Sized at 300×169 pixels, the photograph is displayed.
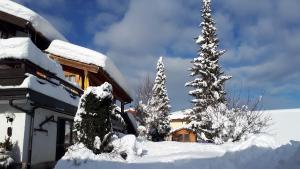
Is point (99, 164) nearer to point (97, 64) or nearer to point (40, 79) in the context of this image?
point (40, 79)

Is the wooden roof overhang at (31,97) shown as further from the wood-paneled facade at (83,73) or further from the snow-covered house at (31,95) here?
the wood-paneled facade at (83,73)

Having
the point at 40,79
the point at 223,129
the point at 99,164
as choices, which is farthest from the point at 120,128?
the point at 99,164

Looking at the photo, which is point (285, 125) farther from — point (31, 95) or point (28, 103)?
point (31, 95)

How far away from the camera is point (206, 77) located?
101 ft

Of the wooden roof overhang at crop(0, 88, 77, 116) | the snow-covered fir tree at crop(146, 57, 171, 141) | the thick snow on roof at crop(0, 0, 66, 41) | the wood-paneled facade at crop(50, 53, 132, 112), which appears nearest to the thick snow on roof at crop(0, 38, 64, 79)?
the wooden roof overhang at crop(0, 88, 77, 116)

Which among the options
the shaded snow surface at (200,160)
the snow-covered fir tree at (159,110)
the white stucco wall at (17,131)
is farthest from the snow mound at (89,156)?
the snow-covered fir tree at (159,110)

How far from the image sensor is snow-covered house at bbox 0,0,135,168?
39.8ft

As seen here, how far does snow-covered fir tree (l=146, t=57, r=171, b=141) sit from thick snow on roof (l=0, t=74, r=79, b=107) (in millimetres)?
21872

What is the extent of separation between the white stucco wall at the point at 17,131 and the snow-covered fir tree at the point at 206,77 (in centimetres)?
1826

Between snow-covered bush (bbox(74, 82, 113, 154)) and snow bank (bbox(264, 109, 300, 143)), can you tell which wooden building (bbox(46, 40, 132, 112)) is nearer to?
snow-covered bush (bbox(74, 82, 113, 154))

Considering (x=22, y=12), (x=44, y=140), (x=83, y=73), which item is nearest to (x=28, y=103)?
(x=44, y=140)

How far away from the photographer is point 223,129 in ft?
61.5

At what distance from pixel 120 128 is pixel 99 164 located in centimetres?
1466

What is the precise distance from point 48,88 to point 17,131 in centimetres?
207
